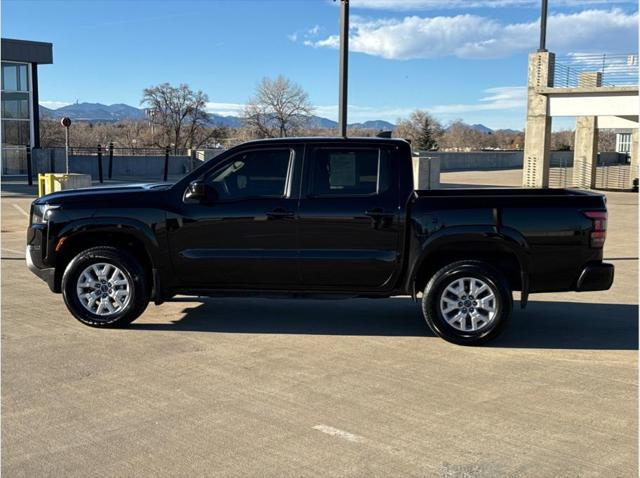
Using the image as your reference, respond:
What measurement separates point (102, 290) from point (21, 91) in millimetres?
A: 37323

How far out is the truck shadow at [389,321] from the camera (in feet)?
22.9

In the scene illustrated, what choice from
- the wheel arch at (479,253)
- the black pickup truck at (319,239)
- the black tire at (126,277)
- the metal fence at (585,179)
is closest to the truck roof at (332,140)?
the black pickup truck at (319,239)

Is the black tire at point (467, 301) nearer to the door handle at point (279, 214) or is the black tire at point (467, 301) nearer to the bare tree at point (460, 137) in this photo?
the door handle at point (279, 214)

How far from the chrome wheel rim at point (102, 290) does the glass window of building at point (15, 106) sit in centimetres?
3566

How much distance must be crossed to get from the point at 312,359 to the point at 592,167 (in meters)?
31.7

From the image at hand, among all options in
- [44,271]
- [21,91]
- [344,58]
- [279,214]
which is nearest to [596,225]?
[279,214]

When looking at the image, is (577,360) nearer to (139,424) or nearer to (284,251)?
(284,251)

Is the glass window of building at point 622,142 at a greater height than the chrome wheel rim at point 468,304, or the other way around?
the glass window of building at point 622,142

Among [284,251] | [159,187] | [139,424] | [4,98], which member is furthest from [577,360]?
[4,98]

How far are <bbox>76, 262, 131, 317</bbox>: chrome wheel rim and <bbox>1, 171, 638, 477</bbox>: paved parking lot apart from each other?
25 cm

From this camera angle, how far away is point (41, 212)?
7160 mm

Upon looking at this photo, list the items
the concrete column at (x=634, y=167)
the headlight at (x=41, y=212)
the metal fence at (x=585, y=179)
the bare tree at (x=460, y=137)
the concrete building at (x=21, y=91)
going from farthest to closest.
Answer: the bare tree at (x=460, y=137) < the concrete building at (x=21, y=91) < the metal fence at (x=585, y=179) < the concrete column at (x=634, y=167) < the headlight at (x=41, y=212)

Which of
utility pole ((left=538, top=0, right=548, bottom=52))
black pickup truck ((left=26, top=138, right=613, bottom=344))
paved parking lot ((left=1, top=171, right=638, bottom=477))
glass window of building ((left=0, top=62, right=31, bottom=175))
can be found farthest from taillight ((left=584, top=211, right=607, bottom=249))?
glass window of building ((left=0, top=62, right=31, bottom=175))

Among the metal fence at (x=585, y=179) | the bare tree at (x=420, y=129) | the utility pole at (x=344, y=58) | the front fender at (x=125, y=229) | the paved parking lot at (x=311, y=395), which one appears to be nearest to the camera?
the paved parking lot at (x=311, y=395)
